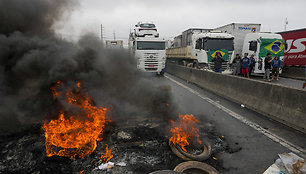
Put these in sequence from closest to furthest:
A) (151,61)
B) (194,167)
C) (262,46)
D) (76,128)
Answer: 1. (194,167)
2. (76,128)
3. (262,46)
4. (151,61)

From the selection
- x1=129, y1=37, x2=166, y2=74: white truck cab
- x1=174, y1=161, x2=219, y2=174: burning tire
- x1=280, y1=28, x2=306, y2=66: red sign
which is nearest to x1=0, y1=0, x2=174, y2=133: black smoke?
x1=174, y1=161, x2=219, y2=174: burning tire

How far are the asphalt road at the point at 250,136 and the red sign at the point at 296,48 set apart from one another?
12.6 m

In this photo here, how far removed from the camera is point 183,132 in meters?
4.36

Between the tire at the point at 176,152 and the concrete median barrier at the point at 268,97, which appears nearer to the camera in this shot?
the tire at the point at 176,152

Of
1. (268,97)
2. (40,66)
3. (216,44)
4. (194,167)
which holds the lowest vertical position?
(194,167)

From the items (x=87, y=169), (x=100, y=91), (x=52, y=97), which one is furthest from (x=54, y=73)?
(x=87, y=169)

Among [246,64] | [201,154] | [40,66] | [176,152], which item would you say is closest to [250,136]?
[201,154]

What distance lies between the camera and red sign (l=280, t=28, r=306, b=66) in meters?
15.4

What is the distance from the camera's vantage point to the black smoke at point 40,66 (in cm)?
430

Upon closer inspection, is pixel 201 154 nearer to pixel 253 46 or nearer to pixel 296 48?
pixel 253 46

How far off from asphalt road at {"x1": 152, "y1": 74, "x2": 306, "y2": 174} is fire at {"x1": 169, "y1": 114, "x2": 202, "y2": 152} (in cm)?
72

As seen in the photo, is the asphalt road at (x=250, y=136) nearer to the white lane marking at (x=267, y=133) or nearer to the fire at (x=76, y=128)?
the white lane marking at (x=267, y=133)

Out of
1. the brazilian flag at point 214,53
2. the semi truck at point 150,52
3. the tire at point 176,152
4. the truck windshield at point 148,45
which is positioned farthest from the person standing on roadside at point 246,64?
the tire at point 176,152

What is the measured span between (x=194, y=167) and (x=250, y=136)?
216 centimetres
